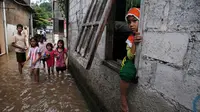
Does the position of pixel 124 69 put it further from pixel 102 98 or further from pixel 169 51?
pixel 102 98

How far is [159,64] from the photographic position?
1.32m

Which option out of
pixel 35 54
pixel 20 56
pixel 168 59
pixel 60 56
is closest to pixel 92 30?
pixel 168 59

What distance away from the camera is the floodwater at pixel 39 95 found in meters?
3.14

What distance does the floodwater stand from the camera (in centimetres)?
314

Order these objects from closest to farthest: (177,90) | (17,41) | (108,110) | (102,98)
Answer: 1. (177,90)
2. (108,110)
3. (102,98)
4. (17,41)

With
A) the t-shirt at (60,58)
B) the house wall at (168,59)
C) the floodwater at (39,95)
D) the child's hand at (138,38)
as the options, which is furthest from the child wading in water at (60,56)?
the child's hand at (138,38)

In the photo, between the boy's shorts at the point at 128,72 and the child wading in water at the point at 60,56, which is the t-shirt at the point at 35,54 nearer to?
the child wading in water at the point at 60,56

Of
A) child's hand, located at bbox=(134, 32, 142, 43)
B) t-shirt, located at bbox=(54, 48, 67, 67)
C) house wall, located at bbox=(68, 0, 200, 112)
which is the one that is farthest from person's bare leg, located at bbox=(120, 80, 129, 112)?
t-shirt, located at bbox=(54, 48, 67, 67)

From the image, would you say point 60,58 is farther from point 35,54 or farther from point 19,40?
point 19,40

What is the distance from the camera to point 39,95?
372 centimetres

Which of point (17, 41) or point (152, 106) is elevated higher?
point (17, 41)

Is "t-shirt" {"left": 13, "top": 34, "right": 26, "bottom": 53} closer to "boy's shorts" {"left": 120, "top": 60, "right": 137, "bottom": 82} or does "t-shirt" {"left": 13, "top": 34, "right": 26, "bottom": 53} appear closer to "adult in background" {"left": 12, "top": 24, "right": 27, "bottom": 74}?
"adult in background" {"left": 12, "top": 24, "right": 27, "bottom": 74}

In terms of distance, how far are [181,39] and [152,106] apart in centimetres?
71

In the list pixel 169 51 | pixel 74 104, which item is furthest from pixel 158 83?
pixel 74 104
